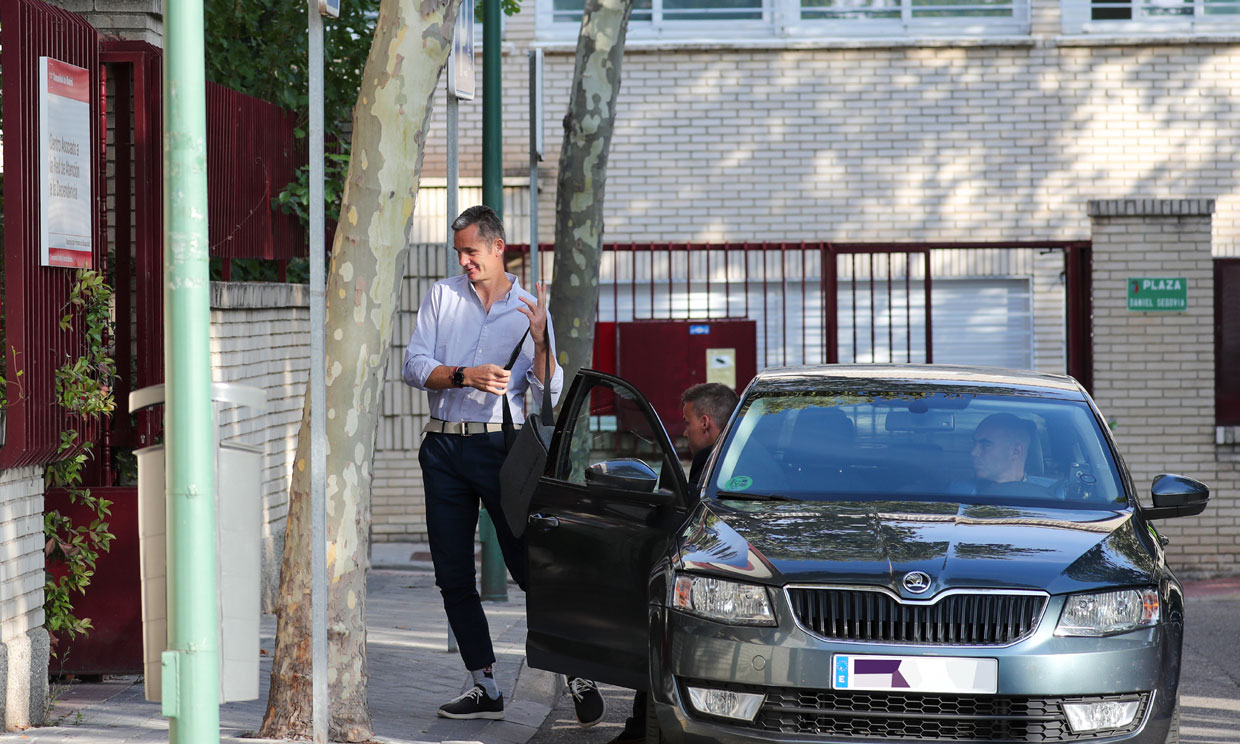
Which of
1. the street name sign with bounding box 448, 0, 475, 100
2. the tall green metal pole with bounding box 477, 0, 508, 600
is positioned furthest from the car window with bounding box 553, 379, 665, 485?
the street name sign with bounding box 448, 0, 475, 100

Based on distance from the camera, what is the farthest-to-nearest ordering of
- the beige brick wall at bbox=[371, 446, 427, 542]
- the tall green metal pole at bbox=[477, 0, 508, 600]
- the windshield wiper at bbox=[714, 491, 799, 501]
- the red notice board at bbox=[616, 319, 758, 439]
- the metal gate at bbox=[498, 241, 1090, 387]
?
the metal gate at bbox=[498, 241, 1090, 387]
the beige brick wall at bbox=[371, 446, 427, 542]
the red notice board at bbox=[616, 319, 758, 439]
the tall green metal pole at bbox=[477, 0, 508, 600]
the windshield wiper at bbox=[714, 491, 799, 501]

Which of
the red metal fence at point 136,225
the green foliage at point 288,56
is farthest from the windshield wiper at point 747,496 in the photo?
the green foliage at point 288,56

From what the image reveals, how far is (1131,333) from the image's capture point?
12.2 metres

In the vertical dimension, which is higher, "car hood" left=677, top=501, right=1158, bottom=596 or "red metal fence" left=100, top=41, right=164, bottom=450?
"red metal fence" left=100, top=41, right=164, bottom=450

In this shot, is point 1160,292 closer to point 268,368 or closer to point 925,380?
point 925,380

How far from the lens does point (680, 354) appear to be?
1265 centimetres

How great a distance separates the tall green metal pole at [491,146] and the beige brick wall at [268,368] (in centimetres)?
128

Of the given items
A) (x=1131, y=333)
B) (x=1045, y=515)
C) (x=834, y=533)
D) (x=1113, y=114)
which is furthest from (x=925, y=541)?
(x=1113, y=114)

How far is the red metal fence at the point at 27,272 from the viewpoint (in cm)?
590

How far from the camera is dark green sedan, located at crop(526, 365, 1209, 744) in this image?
468 cm

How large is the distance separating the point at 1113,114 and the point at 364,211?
36.1ft

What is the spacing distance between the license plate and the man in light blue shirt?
195 cm

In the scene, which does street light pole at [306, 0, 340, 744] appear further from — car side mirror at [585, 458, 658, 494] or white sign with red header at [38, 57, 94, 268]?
white sign with red header at [38, 57, 94, 268]

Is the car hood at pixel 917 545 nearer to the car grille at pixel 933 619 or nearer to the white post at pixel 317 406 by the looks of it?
the car grille at pixel 933 619
